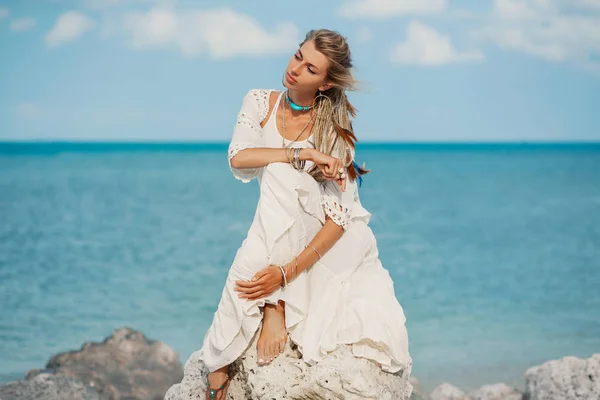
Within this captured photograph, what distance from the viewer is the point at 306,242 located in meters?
3.75

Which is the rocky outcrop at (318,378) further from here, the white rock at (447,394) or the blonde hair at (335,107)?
the white rock at (447,394)

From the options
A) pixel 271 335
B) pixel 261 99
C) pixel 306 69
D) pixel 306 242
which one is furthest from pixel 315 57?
pixel 271 335

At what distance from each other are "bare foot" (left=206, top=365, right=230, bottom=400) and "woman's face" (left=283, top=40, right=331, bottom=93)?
1358 mm

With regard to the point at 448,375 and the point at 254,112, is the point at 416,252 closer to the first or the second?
the point at 448,375

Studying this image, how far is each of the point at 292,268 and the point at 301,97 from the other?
839 millimetres

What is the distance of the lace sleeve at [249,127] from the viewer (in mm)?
3820

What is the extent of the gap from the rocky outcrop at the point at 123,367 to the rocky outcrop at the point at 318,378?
350 cm

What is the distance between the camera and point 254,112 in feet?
12.9

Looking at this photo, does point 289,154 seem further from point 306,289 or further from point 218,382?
point 218,382

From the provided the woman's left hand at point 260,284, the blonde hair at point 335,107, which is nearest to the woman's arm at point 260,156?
the blonde hair at point 335,107

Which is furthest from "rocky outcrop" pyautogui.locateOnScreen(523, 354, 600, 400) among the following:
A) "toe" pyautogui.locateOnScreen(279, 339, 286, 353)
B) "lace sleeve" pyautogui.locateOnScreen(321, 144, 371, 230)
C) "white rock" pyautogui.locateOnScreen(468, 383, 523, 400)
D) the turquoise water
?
"toe" pyautogui.locateOnScreen(279, 339, 286, 353)

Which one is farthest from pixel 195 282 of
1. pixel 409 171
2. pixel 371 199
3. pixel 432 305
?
pixel 409 171

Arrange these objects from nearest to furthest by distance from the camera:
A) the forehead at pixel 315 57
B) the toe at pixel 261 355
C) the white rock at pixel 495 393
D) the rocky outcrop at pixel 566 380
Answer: the toe at pixel 261 355, the forehead at pixel 315 57, the rocky outcrop at pixel 566 380, the white rock at pixel 495 393

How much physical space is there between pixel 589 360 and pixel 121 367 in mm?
3943
